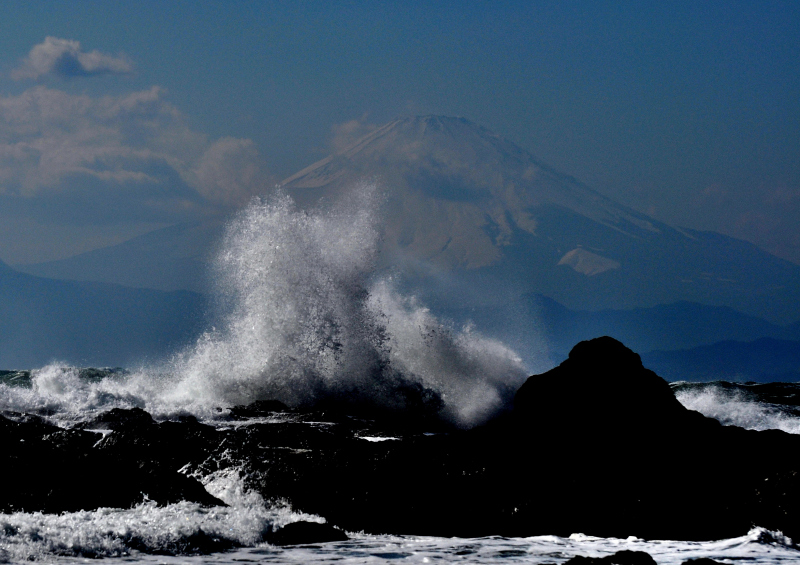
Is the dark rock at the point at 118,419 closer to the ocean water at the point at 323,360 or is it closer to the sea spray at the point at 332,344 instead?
the ocean water at the point at 323,360

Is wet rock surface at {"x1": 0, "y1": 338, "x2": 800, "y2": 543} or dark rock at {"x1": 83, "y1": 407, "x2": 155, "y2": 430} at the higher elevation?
dark rock at {"x1": 83, "y1": 407, "x2": 155, "y2": 430}

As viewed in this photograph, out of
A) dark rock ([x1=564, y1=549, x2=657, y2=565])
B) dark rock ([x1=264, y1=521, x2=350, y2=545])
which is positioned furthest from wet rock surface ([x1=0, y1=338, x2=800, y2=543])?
dark rock ([x1=564, y1=549, x2=657, y2=565])

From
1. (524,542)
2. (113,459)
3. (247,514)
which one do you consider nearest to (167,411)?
(113,459)

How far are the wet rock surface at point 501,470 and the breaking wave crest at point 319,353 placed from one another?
6563 mm

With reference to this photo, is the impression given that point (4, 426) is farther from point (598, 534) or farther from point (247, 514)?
point (598, 534)

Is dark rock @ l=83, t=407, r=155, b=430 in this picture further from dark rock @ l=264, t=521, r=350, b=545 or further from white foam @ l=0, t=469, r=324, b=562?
dark rock @ l=264, t=521, r=350, b=545

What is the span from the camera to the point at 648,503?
335 inches

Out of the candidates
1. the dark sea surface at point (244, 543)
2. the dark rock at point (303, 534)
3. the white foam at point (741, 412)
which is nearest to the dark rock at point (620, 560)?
the dark sea surface at point (244, 543)

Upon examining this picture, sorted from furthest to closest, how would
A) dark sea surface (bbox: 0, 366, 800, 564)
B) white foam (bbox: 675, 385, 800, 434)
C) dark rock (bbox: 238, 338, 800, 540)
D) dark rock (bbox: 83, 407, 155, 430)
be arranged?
white foam (bbox: 675, 385, 800, 434) → dark rock (bbox: 83, 407, 155, 430) → dark rock (bbox: 238, 338, 800, 540) → dark sea surface (bbox: 0, 366, 800, 564)

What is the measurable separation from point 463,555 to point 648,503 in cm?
245

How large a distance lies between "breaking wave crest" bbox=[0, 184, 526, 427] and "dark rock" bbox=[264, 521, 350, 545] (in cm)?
969

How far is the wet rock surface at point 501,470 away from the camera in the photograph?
8477mm

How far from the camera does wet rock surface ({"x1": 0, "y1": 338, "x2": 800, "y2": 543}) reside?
27.8 feet

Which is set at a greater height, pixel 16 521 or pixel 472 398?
pixel 472 398
